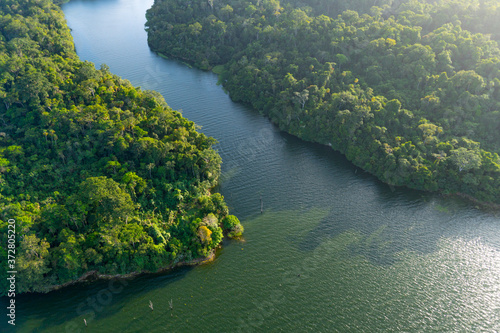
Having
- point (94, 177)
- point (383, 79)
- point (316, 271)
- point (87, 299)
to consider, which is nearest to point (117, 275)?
point (87, 299)

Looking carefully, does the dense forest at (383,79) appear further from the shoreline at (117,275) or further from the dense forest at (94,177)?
the shoreline at (117,275)

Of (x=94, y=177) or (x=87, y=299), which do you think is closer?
(x=87, y=299)

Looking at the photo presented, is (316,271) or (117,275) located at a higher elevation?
(316,271)

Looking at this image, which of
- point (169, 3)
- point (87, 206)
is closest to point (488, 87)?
point (87, 206)

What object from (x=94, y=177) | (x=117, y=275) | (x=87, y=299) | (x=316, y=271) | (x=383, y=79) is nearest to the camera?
(x=87, y=299)

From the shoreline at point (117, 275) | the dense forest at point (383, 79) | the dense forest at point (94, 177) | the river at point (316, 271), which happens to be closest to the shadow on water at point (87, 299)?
the river at point (316, 271)

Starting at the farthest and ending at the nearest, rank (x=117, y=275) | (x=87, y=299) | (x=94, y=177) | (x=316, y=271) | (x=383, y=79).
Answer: (x=383, y=79) < (x=94, y=177) < (x=316, y=271) < (x=117, y=275) < (x=87, y=299)

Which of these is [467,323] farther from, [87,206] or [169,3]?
[169,3]

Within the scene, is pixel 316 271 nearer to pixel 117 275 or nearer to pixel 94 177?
pixel 117 275
